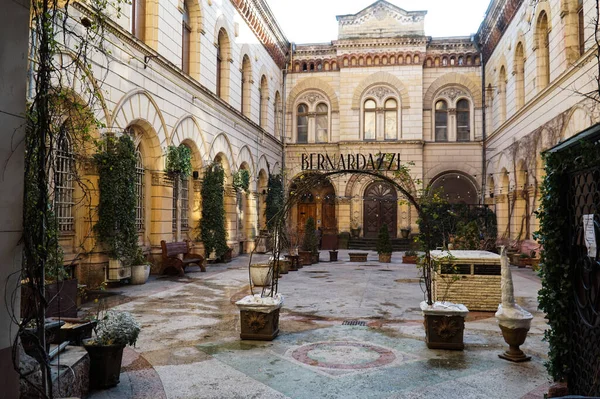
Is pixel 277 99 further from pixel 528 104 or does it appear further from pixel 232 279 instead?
pixel 232 279

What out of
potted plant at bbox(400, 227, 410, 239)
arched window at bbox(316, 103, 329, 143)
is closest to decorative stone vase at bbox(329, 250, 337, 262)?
potted plant at bbox(400, 227, 410, 239)

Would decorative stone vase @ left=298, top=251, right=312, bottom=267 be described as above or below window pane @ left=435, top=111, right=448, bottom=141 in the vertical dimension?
below

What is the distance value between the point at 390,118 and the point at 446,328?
23.0 metres

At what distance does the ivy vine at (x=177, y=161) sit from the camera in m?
14.1

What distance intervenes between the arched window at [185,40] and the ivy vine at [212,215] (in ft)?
11.7

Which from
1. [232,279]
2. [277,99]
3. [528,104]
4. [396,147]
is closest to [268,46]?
[277,99]

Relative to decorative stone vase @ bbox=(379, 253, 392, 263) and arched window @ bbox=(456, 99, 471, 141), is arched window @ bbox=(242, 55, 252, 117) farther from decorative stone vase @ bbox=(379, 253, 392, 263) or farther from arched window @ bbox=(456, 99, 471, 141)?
arched window @ bbox=(456, 99, 471, 141)

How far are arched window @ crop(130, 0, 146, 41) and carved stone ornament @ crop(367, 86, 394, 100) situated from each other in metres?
16.9

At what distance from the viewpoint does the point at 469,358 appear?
599cm

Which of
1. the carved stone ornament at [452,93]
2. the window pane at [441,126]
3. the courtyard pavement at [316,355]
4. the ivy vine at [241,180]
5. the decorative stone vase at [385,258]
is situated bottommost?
the courtyard pavement at [316,355]

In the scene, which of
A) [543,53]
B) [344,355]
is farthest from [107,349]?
[543,53]

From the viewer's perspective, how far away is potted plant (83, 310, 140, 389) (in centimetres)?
485

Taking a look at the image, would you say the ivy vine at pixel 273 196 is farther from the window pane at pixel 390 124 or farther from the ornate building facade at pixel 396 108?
the window pane at pixel 390 124

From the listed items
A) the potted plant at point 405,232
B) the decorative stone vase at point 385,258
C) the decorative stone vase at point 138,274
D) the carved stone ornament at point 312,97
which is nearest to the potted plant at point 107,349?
the decorative stone vase at point 138,274
